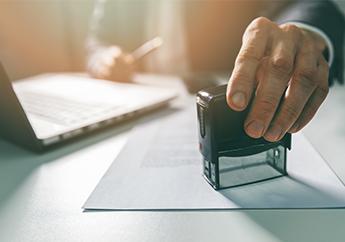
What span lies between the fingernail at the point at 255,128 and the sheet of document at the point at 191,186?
0.21ft

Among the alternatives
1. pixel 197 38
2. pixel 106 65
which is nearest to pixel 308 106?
pixel 106 65

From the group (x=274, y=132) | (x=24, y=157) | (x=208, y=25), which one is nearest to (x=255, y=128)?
(x=274, y=132)

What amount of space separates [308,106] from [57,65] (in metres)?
1.44

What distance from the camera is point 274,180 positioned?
41 centimetres

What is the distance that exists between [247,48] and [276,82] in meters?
0.06

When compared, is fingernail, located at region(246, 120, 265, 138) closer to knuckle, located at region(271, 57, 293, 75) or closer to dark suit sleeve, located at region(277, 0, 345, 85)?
knuckle, located at region(271, 57, 293, 75)

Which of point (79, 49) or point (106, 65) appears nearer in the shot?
point (106, 65)

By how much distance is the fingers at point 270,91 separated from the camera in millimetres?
365

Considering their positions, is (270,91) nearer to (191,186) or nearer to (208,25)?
(191,186)

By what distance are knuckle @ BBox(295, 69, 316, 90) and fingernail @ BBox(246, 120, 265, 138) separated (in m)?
0.07

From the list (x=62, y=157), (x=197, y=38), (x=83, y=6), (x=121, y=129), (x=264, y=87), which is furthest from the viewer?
(x=83, y=6)

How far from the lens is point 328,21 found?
816 mm

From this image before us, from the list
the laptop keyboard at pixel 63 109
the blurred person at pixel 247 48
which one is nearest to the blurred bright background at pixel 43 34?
the blurred person at pixel 247 48

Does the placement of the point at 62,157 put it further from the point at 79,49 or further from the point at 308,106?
the point at 79,49
